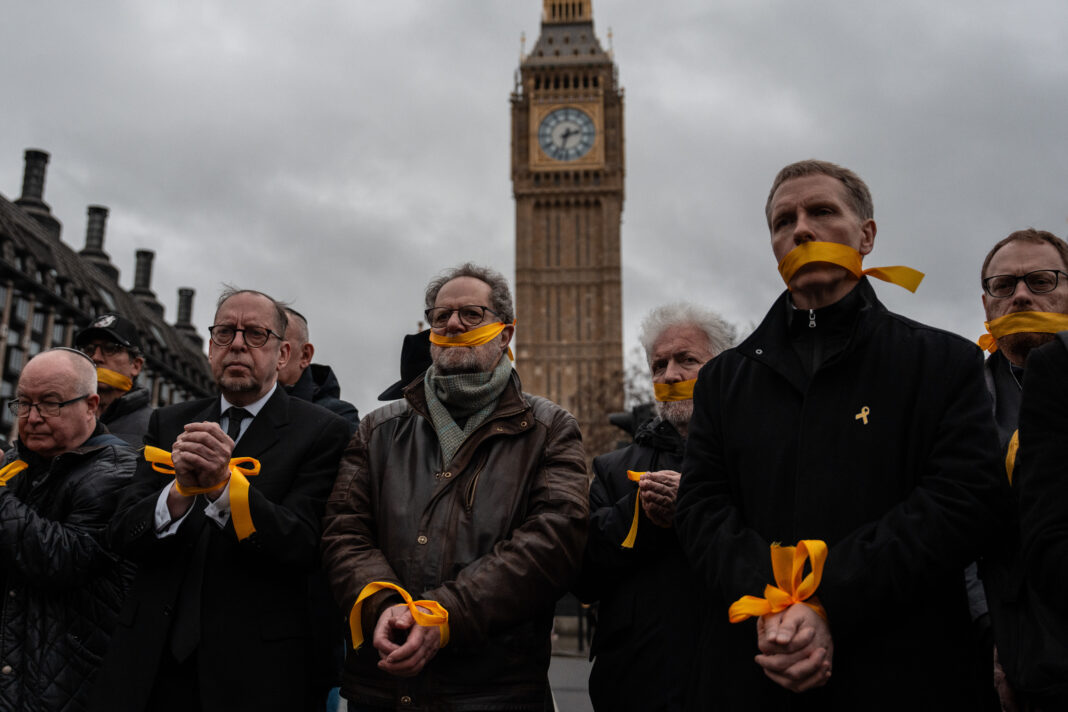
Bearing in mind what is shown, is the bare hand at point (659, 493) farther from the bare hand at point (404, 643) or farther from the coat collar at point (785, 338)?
the bare hand at point (404, 643)

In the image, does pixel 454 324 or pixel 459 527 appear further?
pixel 454 324

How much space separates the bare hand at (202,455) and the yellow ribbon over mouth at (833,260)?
5.24ft

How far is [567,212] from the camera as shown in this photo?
52.2 meters

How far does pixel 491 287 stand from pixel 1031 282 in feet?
5.40

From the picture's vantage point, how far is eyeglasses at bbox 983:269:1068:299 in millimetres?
2592

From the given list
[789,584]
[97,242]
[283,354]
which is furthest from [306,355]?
[97,242]

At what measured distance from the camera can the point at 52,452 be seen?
3137 millimetres

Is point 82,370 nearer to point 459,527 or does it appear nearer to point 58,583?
point 58,583

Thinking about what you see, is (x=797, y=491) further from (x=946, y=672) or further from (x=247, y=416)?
(x=247, y=416)

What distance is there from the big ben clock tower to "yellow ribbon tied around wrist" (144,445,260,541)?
4673 cm

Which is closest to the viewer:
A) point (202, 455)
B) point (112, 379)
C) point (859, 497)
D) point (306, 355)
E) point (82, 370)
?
point (859, 497)

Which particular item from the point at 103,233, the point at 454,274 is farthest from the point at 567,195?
the point at 454,274

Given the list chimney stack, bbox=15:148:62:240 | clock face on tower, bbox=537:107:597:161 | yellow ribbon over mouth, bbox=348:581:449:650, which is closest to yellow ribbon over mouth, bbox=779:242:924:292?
yellow ribbon over mouth, bbox=348:581:449:650

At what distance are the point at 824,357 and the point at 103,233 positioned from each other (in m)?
63.6
